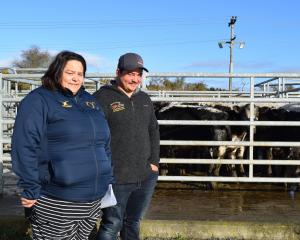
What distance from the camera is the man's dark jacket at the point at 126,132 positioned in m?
3.64

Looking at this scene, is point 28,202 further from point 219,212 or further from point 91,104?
point 219,212

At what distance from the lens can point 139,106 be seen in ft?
12.4

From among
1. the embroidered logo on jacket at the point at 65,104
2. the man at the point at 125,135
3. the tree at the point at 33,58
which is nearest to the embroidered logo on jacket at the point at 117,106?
the man at the point at 125,135

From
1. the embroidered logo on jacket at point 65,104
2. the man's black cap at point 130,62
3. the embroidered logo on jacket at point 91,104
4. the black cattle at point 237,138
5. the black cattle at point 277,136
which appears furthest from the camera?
the black cattle at point 277,136

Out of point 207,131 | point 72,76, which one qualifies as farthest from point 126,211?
point 207,131

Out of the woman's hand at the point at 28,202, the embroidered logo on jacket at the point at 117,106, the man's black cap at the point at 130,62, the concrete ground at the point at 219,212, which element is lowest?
the concrete ground at the point at 219,212

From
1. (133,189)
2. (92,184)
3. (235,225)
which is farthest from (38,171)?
(235,225)

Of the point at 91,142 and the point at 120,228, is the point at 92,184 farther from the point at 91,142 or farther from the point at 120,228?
the point at 120,228

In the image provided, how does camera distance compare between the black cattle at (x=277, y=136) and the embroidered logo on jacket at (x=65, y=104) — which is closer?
the embroidered logo on jacket at (x=65, y=104)

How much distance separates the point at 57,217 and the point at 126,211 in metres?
0.96

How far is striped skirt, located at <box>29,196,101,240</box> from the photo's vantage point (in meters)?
3.03

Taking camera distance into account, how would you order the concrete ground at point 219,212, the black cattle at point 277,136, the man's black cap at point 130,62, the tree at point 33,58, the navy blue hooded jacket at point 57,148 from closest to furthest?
the navy blue hooded jacket at point 57,148 < the man's black cap at point 130,62 < the concrete ground at point 219,212 < the black cattle at point 277,136 < the tree at point 33,58

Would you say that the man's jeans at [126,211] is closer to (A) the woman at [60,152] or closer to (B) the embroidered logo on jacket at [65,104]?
(A) the woman at [60,152]

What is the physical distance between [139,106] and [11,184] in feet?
13.0
